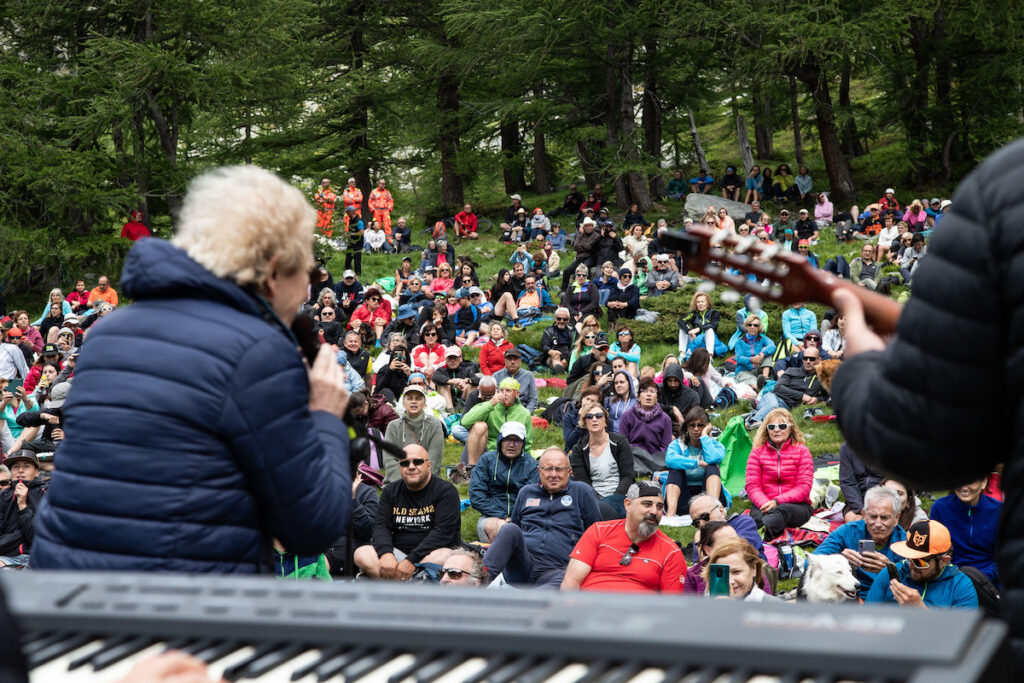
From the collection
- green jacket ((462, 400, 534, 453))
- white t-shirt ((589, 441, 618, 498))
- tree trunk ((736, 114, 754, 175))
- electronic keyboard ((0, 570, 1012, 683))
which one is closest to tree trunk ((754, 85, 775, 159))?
tree trunk ((736, 114, 754, 175))

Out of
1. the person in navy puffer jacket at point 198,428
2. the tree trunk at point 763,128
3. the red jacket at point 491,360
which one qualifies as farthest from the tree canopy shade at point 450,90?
the person in navy puffer jacket at point 198,428

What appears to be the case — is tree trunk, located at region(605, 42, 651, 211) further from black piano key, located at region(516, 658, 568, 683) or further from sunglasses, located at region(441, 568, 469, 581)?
black piano key, located at region(516, 658, 568, 683)

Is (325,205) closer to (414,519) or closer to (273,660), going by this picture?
(414,519)

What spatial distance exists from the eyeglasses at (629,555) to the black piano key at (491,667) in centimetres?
661

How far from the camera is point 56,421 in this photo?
13.8 metres

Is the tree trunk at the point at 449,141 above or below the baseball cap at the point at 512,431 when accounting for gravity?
above

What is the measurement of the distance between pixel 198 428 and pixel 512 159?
3393 cm

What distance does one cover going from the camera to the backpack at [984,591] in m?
6.66

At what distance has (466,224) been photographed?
31.1 metres

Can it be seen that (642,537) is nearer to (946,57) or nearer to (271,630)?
(271,630)

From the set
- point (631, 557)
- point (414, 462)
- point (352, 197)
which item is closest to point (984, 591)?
point (631, 557)

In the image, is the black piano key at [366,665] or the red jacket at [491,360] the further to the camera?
the red jacket at [491,360]

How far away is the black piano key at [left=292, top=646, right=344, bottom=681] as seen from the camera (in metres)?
1.42

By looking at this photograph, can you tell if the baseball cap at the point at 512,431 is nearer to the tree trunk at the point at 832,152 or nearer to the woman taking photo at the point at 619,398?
the woman taking photo at the point at 619,398
